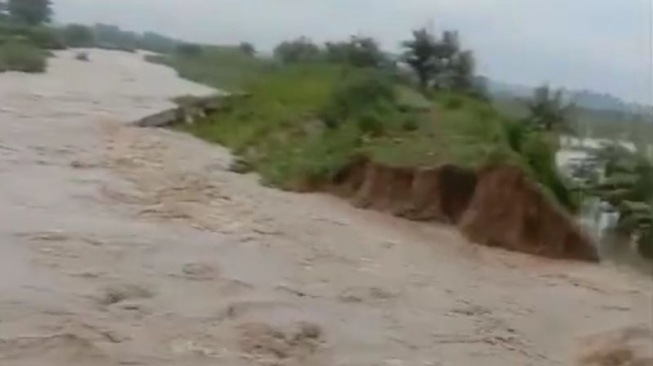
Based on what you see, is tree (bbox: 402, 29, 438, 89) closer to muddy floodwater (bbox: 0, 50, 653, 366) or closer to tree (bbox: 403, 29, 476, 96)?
tree (bbox: 403, 29, 476, 96)

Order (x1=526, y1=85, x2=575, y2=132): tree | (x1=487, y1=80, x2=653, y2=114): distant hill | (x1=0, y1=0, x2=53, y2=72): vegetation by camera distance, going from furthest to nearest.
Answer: (x1=0, y1=0, x2=53, y2=72): vegetation, (x1=526, y1=85, x2=575, y2=132): tree, (x1=487, y1=80, x2=653, y2=114): distant hill

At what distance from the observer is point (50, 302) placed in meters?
2.63

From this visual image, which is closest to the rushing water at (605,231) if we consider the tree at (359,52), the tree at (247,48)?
the tree at (359,52)

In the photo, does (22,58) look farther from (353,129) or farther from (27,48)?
(353,129)

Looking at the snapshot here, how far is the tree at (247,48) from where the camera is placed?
15.9 feet

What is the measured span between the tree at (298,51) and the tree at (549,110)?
1.18m

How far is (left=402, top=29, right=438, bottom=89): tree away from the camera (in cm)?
477

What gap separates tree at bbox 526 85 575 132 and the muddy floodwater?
0.50 meters

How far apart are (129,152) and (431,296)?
2.08 m

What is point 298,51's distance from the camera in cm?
536

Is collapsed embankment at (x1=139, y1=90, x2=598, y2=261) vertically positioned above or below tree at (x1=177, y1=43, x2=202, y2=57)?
below

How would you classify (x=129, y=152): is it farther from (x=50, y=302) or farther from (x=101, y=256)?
(x=50, y=302)

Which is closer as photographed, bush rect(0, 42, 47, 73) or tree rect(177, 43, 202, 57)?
tree rect(177, 43, 202, 57)

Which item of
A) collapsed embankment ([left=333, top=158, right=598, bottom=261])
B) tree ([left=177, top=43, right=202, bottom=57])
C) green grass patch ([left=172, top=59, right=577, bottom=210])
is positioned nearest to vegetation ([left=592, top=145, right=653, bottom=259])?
collapsed embankment ([left=333, top=158, right=598, bottom=261])
